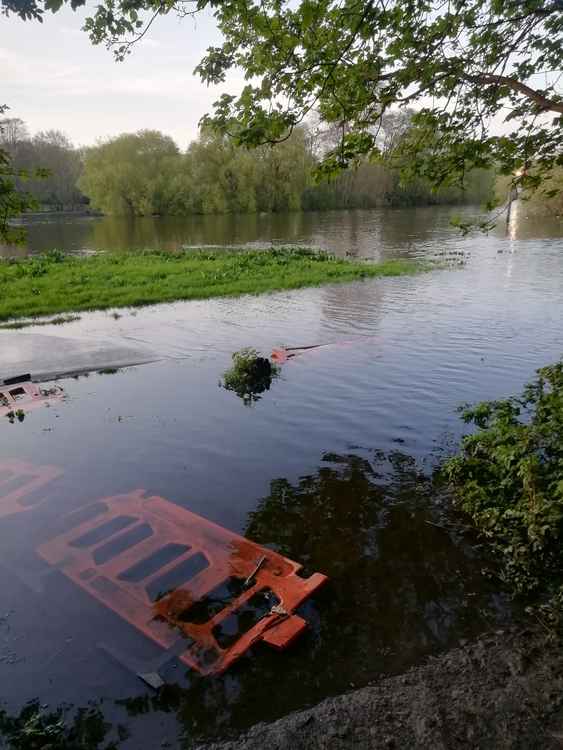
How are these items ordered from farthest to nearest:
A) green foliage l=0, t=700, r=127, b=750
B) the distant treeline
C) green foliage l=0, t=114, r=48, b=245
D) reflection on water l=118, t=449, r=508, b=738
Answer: the distant treeline → green foliage l=0, t=114, r=48, b=245 → reflection on water l=118, t=449, r=508, b=738 → green foliage l=0, t=700, r=127, b=750

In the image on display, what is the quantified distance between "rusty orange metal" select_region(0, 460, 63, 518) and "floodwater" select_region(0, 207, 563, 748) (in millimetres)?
110

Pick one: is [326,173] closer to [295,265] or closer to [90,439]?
[90,439]

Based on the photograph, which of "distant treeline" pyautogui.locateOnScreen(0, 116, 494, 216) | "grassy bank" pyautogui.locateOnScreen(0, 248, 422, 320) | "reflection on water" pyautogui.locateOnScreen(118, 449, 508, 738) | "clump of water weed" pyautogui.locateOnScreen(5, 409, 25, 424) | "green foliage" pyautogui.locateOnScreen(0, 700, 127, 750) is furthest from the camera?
"distant treeline" pyautogui.locateOnScreen(0, 116, 494, 216)

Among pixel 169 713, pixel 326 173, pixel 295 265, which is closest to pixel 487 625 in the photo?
pixel 169 713

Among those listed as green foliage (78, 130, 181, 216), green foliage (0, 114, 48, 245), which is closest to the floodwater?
green foliage (0, 114, 48, 245)

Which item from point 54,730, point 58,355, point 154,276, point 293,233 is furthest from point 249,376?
point 293,233

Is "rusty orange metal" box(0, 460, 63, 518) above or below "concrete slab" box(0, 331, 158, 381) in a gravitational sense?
below

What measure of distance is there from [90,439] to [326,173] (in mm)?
5586

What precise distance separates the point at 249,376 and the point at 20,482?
484 centimetres

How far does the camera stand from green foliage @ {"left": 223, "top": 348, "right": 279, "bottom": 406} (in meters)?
10.4

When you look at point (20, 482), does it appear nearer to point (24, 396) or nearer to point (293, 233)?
point (24, 396)

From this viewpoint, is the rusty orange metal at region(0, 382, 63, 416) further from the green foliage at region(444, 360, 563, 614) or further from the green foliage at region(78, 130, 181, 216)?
the green foliage at region(78, 130, 181, 216)

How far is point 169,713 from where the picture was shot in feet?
12.9

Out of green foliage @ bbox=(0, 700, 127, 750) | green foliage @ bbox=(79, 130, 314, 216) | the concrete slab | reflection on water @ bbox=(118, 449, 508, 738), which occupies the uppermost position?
green foliage @ bbox=(79, 130, 314, 216)
